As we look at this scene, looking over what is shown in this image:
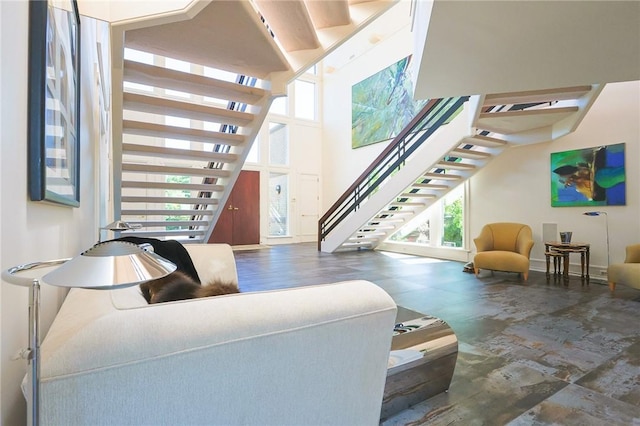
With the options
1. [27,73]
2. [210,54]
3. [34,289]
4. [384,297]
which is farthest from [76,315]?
[210,54]

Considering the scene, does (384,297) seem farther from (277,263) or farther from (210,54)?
(277,263)

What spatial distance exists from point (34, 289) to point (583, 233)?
6.06 metres

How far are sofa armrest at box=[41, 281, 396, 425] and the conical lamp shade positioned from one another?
18 cm

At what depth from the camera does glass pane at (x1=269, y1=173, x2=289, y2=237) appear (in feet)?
31.3

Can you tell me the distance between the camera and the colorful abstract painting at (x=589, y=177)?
4.21 meters

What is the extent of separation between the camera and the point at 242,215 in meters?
8.88

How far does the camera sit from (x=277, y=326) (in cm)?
69

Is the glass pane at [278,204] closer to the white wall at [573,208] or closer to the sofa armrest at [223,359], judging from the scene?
the white wall at [573,208]

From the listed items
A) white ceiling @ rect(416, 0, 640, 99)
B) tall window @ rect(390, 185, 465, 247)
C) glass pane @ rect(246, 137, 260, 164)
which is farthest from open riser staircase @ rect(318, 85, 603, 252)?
glass pane @ rect(246, 137, 260, 164)

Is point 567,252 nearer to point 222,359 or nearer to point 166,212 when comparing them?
point 222,359

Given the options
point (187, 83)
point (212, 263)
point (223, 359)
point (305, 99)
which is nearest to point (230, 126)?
point (187, 83)

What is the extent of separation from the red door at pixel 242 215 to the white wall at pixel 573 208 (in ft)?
19.1

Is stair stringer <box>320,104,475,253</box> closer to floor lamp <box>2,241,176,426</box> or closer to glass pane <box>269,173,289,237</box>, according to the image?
glass pane <box>269,173,289,237</box>

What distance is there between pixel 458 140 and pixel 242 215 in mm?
6245
